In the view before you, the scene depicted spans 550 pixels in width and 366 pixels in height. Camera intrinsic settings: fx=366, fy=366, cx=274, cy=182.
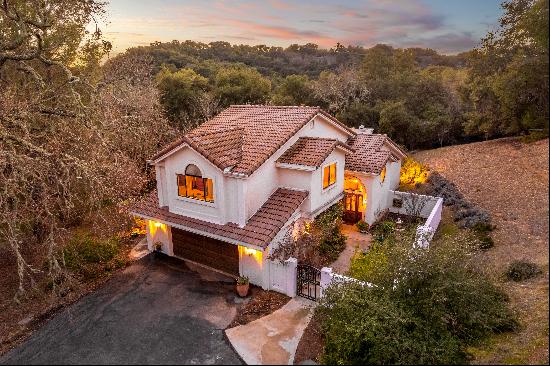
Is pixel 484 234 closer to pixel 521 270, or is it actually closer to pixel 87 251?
pixel 521 270

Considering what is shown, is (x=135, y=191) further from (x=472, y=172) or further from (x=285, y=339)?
(x=472, y=172)

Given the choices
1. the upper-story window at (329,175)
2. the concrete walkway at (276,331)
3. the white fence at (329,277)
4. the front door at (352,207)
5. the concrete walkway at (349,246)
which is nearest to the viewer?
the concrete walkway at (276,331)

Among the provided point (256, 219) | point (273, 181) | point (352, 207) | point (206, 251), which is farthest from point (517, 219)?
point (206, 251)

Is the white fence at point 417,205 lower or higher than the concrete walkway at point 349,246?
higher

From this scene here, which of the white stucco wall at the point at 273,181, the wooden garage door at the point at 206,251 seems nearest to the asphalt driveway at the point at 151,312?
the wooden garage door at the point at 206,251

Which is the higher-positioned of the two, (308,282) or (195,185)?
(195,185)

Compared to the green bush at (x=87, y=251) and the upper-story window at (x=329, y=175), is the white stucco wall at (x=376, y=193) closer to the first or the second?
the upper-story window at (x=329, y=175)

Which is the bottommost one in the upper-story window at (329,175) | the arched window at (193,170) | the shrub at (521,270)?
the shrub at (521,270)
